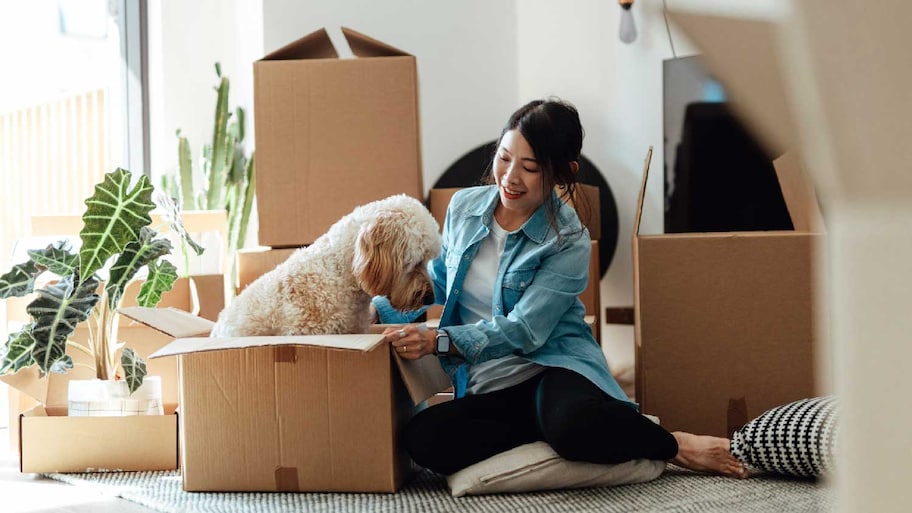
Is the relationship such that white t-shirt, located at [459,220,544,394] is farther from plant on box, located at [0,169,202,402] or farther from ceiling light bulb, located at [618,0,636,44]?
ceiling light bulb, located at [618,0,636,44]

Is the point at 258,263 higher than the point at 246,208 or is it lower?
lower

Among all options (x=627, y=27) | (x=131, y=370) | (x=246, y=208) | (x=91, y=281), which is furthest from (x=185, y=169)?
(x=627, y=27)

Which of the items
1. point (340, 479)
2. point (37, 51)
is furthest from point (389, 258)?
point (37, 51)

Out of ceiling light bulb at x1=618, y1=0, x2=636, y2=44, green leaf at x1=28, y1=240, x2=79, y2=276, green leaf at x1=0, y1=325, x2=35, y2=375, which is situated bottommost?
green leaf at x1=0, y1=325, x2=35, y2=375

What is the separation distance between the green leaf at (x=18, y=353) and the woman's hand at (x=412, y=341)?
772 mm

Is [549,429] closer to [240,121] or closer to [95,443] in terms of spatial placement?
[95,443]

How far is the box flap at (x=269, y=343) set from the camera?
148 centimetres

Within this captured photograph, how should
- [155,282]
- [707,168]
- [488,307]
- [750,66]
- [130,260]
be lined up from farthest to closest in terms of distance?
[707,168] → [155,282] → [130,260] → [488,307] → [750,66]

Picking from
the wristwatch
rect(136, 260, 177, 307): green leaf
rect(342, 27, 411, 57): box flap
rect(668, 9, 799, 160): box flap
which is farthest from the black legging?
rect(668, 9, 799, 160): box flap

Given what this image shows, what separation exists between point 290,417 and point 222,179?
1.64 metres

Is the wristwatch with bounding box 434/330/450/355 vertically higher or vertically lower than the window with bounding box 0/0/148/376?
lower

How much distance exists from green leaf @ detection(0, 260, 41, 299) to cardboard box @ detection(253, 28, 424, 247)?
0.54 m

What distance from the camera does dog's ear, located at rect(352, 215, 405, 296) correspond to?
1.67 m

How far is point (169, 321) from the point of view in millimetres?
1769
